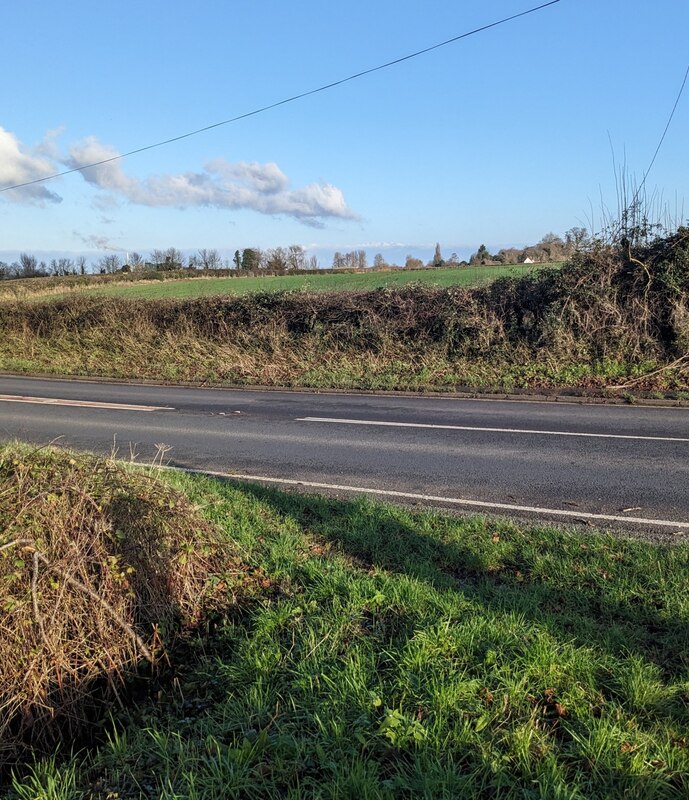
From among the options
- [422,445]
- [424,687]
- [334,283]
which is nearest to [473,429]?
[422,445]

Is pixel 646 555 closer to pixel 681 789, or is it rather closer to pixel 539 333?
pixel 681 789

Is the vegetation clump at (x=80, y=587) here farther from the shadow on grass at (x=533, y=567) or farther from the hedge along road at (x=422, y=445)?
the hedge along road at (x=422, y=445)

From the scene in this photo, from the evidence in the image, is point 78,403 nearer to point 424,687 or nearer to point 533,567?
point 533,567

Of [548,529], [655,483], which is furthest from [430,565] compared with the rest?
[655,483]

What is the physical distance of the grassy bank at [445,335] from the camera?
1458 centimetres

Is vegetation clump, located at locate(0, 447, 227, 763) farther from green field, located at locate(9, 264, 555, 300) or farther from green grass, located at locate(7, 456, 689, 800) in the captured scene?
green field, located at locate(9, 264, 555, 300)

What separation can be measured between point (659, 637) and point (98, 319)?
939 inches

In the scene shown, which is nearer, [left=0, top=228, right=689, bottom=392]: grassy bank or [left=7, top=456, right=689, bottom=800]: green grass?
[left=7, top=456, right=689, bottom=800]: green grass

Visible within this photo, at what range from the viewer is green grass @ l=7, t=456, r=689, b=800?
258 centimetres

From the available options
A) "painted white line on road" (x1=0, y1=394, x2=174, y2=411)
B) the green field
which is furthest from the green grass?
the green field

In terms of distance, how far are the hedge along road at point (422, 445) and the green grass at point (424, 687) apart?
1.57 m

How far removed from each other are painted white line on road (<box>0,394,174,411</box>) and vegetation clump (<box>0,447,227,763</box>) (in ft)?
30.0

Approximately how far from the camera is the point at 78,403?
14383 mm

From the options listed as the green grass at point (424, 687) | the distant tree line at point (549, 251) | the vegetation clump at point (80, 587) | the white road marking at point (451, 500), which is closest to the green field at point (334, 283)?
the distant tree line at point (549, 251)
